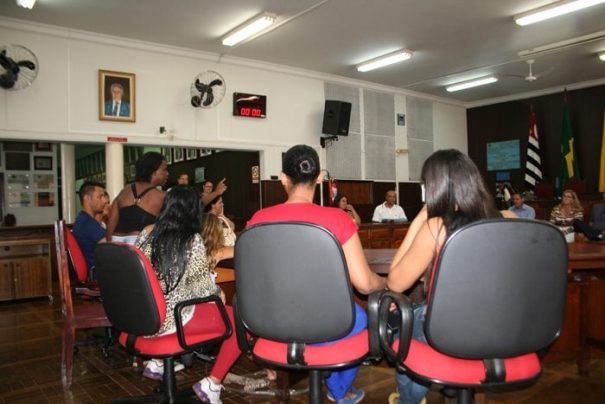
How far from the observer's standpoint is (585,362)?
3088 millimetres

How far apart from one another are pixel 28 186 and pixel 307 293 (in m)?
8.54

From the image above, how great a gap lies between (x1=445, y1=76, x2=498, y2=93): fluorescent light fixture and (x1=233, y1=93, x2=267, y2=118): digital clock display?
4.51 meters

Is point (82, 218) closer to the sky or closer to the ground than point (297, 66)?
closer to the ground

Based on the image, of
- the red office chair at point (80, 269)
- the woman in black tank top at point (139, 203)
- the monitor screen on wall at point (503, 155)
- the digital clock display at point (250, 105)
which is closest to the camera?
the red office chair at point (80, 269)

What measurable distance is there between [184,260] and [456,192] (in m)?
1.31

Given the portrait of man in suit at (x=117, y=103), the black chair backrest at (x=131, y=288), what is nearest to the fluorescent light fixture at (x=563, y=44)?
the portrait of man in suit at (x=117, y=103)

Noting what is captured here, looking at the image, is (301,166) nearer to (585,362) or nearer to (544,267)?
(544,267)

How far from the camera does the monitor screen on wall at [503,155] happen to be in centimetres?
1123

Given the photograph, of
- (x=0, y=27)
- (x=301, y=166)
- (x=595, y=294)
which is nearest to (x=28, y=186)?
(x=0, y=27)

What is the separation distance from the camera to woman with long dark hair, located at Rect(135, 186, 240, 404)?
7.29 feet

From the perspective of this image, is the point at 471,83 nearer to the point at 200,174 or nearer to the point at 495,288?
the point at 200,174

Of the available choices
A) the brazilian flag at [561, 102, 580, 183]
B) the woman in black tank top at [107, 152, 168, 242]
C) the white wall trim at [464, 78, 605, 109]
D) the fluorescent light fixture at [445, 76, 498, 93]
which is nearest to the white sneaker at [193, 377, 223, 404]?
the woman in black tank top at [107, 152, 168, 242]

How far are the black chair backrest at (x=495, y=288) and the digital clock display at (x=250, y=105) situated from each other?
283 inches

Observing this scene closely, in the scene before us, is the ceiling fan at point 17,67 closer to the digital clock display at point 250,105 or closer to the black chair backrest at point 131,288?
the digital clock display at point 250,105
